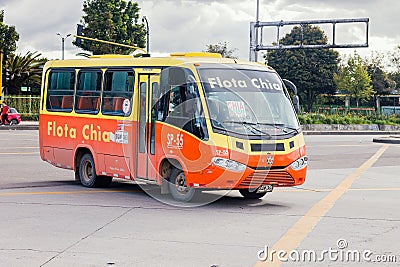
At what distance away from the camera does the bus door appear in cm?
1384

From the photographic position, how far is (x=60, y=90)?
54.7ft

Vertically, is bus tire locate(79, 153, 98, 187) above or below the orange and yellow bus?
below

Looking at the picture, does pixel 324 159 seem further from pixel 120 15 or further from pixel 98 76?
pixel 120 15

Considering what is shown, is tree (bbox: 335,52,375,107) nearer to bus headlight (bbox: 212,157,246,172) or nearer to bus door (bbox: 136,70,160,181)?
bus door (bbox: 136,70,160,181)

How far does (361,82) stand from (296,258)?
7759 centimetres

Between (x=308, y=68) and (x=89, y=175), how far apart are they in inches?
2672

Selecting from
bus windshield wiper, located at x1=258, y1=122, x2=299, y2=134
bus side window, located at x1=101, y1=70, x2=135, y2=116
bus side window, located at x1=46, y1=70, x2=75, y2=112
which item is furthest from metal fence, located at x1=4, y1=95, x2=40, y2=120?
bus windshield wiper, located at x1=258, y1=122, x2=299, y2=134

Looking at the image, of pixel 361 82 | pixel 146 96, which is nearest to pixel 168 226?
pixel 146 96

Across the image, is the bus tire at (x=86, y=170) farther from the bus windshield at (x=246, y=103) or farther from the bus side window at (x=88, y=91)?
the bus windshield at (x=246, y=103)

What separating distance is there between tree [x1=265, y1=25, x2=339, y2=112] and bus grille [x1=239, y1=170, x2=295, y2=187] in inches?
2658

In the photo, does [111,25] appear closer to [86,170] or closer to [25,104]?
[25,104]

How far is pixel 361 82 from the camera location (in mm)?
84188

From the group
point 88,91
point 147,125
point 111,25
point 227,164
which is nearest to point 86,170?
point 88,91

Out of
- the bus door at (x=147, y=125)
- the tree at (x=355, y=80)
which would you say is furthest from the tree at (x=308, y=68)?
the bus door at (x=147, y=125)
